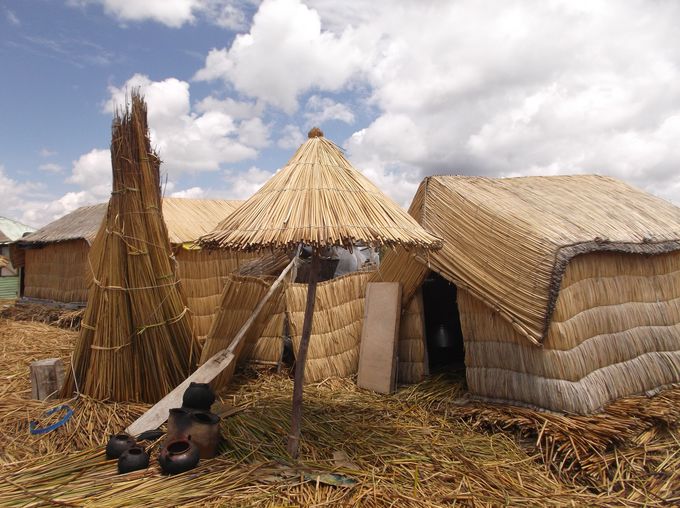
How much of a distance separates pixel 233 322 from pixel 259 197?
2.27 meters

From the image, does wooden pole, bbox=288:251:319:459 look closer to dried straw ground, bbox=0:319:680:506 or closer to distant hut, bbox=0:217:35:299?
dried straw ground, bbox=0:319:680:506

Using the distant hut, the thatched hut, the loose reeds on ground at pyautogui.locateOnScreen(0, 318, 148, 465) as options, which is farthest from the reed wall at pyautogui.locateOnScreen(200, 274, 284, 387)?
the distant hut

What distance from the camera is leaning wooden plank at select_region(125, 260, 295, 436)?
4.32 m

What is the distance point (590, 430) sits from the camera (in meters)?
4.10

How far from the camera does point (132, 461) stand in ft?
11.8

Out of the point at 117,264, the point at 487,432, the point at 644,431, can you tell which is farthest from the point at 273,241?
the point at 644,431

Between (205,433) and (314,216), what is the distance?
186cm

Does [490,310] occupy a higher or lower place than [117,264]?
lower

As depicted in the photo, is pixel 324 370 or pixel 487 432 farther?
pixel 324 370

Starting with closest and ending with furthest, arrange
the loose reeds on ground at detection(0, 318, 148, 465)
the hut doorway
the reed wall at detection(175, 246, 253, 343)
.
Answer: the loose reeds on ground at detection(0, 318, 148, 465) → the hut doorway → the reed wall at detection(175, 246, 253, 343)

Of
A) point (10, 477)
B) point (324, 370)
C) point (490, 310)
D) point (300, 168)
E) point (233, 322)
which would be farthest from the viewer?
point (324, 370)

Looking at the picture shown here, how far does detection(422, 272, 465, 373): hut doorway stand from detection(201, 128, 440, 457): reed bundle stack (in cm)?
281

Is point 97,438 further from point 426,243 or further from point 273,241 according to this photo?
point 426,243

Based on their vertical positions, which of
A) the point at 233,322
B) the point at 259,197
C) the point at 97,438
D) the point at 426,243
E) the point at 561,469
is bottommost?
the point at 561,469
